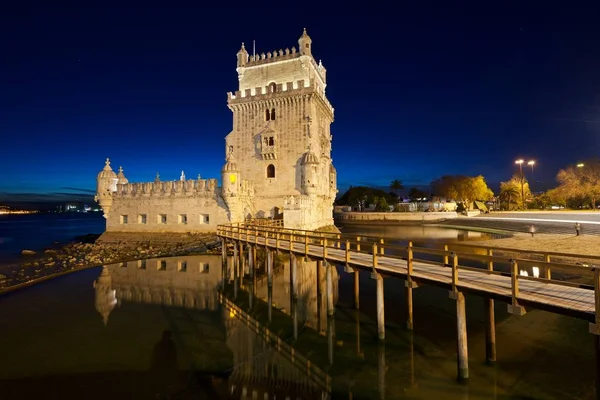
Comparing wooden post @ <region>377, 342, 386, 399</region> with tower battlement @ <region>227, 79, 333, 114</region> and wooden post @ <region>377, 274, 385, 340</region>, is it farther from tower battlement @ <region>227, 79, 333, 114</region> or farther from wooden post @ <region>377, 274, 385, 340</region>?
tower battlement @ <region>227, 79, 333, 114</region>

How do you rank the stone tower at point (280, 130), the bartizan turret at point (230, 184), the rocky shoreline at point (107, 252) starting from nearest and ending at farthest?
1. the rocky shoreline at point (107, 252)
2. the bartizan turret at point (230, 184)
3. the stone tower at point (280, 130)

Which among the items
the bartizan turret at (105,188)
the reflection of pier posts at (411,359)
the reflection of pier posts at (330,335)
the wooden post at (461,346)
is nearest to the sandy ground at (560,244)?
the reflection of pier posts at (411,359)

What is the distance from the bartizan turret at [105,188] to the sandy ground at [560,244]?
40052mm

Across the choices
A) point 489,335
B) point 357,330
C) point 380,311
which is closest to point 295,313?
point 357,330

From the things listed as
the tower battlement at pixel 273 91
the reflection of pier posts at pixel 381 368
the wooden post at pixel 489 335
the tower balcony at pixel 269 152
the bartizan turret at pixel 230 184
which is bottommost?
the reflection of pier posts at pixel 381 368

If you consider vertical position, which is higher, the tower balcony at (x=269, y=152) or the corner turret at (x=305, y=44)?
the corner turret at (x=305, y=44)

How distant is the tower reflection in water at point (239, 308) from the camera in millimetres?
9266

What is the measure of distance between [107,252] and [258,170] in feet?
53.7

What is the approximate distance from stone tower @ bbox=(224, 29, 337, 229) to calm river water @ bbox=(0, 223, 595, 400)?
17.5 m

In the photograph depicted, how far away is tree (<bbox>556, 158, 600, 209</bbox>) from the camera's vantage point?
163 ft

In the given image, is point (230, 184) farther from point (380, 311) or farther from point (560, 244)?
point (560, 244)

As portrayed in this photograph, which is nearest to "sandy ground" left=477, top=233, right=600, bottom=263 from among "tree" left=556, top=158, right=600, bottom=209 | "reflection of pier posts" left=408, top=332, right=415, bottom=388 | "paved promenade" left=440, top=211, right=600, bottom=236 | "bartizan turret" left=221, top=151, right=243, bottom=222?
"paved promenade" left=440, top=211, right=600, bottom=236

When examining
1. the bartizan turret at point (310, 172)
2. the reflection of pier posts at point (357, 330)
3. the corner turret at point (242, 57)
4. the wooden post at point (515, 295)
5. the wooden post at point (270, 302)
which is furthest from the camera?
the corner turret at point (242, 57)

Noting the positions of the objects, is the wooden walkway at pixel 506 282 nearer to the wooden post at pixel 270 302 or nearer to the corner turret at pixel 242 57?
the wooden post at pixel 270 302
